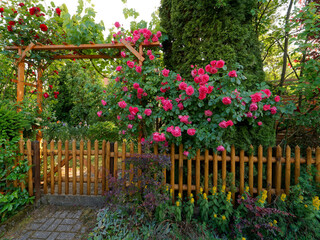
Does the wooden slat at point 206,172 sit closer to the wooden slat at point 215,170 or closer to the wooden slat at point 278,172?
the wooden slat at point 215,170

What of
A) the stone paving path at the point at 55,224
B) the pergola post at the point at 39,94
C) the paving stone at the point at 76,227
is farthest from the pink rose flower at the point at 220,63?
the pergola post at the point at 39,94

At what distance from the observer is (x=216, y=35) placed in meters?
2.98

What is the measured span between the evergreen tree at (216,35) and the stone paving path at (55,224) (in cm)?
279

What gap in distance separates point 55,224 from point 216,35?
12.5ft

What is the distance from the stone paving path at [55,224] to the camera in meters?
2.42

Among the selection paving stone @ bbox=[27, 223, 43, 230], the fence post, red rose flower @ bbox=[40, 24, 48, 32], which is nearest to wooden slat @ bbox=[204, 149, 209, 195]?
paving stone @ bbox=[27, 223, 43, 230]

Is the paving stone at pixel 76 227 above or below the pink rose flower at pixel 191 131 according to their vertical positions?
below

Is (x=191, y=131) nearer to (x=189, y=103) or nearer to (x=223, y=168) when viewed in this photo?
(x=189, y=103)

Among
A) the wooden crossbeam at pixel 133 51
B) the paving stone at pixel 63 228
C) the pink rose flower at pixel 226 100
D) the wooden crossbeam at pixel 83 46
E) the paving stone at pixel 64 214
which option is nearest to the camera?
the pink rose flower at pixel 226 100

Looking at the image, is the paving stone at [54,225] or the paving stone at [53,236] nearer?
the paving stone at [53,236]

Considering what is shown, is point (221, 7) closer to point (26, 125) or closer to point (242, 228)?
point (242, 228)

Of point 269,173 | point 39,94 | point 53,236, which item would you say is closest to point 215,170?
point 269,173

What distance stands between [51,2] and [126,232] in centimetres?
419

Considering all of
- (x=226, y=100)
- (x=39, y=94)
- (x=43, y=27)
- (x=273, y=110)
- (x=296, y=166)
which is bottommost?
(x=296, y=166)
